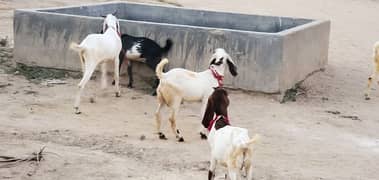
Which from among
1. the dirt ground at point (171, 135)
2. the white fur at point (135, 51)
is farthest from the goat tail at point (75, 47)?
the white fur at point (135, 51)

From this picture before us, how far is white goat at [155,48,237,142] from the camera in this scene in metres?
8.35

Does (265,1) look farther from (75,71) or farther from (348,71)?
(75,71)

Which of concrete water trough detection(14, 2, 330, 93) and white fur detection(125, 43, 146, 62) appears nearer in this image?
concrete water trough detection(14, 2, 330, 93)

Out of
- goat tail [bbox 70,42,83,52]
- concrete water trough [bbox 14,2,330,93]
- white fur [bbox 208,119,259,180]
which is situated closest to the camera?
white fur [bbox 208,119,259,180]

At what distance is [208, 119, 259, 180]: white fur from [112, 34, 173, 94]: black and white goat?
4.61 m

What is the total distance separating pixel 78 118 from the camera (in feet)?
30.6

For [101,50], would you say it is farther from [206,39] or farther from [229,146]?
[229,146]

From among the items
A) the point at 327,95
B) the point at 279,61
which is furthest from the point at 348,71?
the point at 279,61

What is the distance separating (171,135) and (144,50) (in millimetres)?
2395

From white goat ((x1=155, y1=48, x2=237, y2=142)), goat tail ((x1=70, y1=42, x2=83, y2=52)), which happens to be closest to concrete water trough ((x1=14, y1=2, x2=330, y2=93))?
goat tail ((x1=70, y1=42, x2=83, y2=52))

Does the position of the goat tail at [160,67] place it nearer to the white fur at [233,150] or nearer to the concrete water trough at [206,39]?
the white fur at [233,150]

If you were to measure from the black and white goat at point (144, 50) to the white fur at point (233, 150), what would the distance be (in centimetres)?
461

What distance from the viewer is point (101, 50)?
10.0 metres

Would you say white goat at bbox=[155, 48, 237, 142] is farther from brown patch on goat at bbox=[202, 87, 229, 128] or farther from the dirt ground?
brown patch on goat at bbox=[202, 87, 229, 128]
